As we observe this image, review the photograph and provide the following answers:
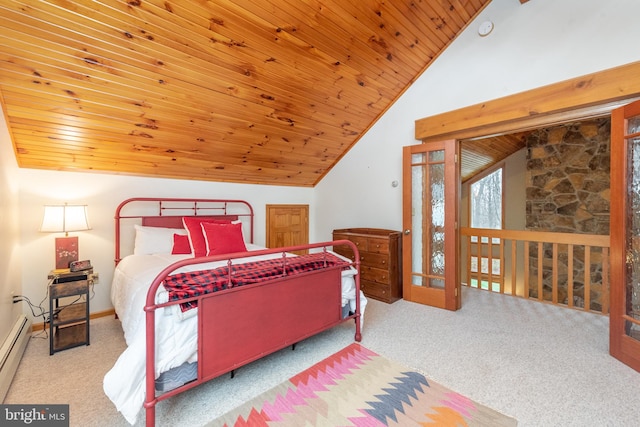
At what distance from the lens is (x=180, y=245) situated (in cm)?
310

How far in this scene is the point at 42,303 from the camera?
9.09 feet

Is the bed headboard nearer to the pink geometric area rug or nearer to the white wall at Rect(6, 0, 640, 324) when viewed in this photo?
the white wall at Rect(6, 0, 640, 324)

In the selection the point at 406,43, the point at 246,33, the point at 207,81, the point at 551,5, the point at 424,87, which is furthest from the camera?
the point at 424,87

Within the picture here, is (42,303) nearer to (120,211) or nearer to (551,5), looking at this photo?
(120,211)

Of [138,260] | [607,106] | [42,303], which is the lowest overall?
[42,303]

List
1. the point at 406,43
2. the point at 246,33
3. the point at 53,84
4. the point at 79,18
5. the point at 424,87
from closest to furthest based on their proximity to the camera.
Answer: the point at 79,18
the point at 53,84
the point at 246,33
the point at 406,43
the point at 424,87

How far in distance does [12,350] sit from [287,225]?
3344mm

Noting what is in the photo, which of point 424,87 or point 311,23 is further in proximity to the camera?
point 424,87

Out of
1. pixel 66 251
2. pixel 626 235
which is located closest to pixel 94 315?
pixel 66 251

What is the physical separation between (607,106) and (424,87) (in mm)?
1777

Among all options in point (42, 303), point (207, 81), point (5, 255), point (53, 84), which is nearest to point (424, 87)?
point (207, 81)

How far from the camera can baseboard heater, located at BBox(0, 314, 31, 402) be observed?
69.5 inches

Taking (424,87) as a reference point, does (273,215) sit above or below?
below

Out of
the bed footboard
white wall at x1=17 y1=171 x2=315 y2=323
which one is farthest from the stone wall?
white wall at x1=17 y1=171 x2=315 y2=323
